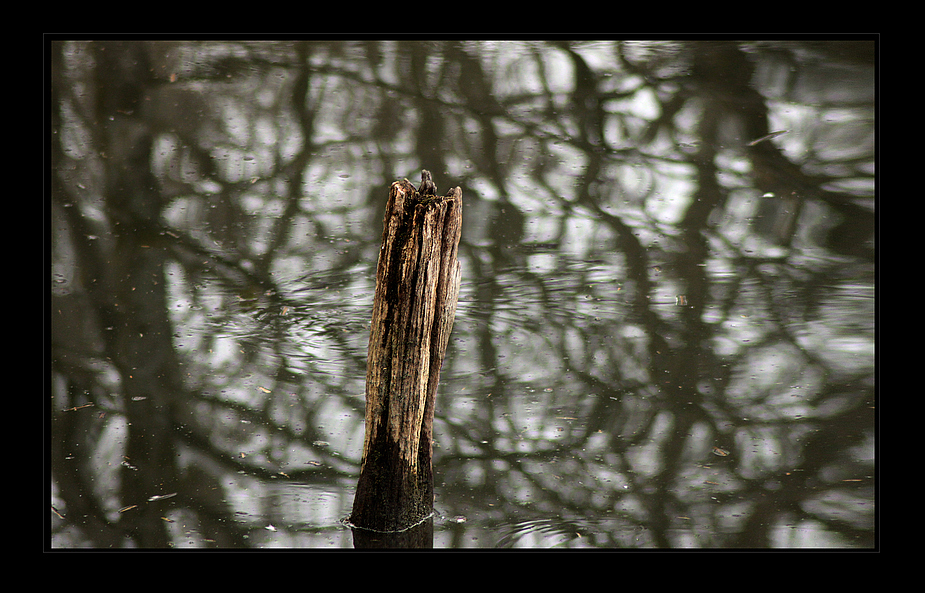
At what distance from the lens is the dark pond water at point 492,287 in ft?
8.22

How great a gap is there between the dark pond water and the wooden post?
0.61 feet

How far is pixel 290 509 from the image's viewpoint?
2402mm

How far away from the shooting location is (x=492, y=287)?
11.8 feet

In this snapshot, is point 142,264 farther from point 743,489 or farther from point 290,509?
point 743,489

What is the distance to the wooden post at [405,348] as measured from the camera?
2070 millimetres

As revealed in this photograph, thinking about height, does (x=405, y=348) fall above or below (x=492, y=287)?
below

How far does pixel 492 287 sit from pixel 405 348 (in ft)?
5.05

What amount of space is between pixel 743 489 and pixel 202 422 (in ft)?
6.28

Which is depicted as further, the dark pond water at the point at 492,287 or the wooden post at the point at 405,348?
the dark pond water at the point at 492,287

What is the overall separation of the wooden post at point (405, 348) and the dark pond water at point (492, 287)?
0.61 feet

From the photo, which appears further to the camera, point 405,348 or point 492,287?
point 492,287
